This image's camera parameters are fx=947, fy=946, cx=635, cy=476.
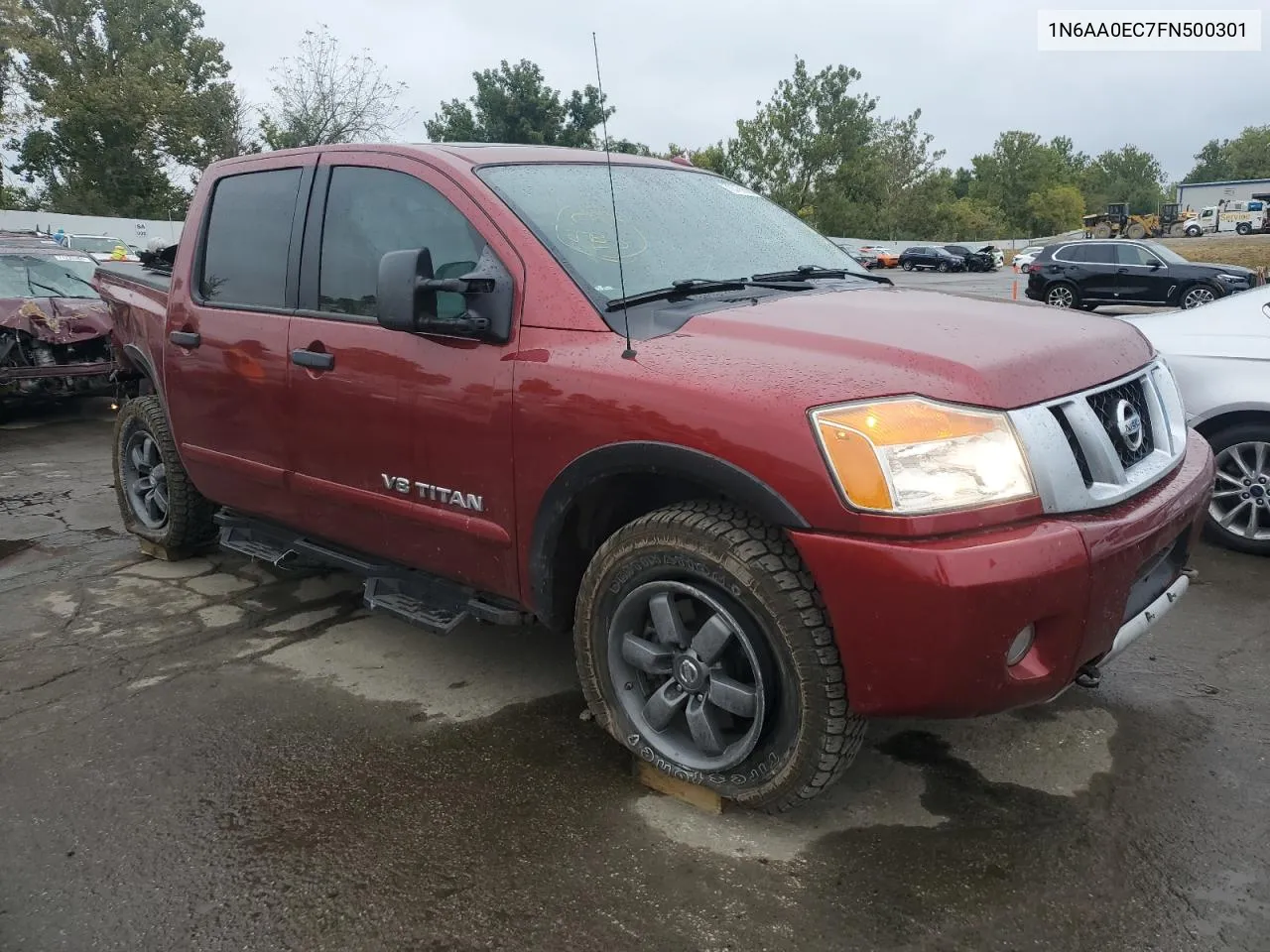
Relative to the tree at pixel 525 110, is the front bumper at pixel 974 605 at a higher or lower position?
lower

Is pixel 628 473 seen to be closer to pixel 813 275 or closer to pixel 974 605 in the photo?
pixel 974 605

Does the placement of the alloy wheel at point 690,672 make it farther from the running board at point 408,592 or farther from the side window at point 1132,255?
→ the side window at point 1132,255

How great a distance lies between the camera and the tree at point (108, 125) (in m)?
35.0

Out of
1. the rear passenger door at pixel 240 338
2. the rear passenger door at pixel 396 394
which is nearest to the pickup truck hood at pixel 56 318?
the rear passenger door at pixel 240 338

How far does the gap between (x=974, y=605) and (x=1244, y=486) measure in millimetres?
3535

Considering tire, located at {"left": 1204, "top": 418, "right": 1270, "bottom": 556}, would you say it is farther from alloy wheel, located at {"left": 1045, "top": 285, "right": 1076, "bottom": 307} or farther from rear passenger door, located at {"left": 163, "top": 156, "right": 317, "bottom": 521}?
alloy wheel, located at {"left": 1045, "top": 285, "right": 1076, "bottom": 307}

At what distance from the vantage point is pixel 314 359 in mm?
3369

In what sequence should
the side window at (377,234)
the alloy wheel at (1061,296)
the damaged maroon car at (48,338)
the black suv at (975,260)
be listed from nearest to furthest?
the side window at (377,234) → the damaged maroon car at (48,338) → the alloy wheel at (1061,296) → the black suv at (975,260)

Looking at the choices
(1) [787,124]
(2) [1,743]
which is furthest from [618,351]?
(1) [787,124]

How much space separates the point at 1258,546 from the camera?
4.70m

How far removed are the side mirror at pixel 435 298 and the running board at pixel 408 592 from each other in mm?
889

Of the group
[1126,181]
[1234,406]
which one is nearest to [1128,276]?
[1234,406]

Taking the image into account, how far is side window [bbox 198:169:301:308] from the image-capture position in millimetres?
3688

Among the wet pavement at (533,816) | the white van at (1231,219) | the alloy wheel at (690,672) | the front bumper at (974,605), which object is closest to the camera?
the front bumper at (974,605)
